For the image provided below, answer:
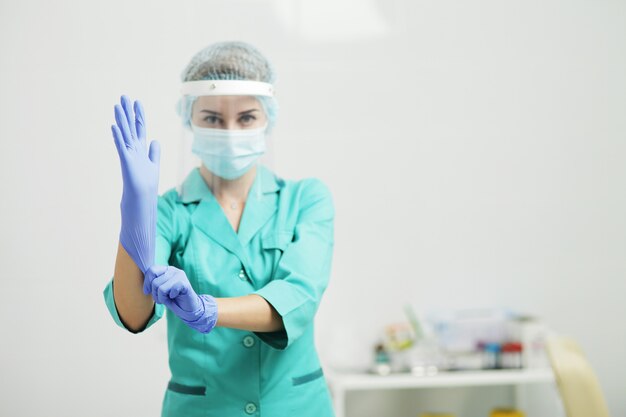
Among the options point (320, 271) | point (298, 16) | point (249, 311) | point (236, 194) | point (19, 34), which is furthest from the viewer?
point (298, 16)

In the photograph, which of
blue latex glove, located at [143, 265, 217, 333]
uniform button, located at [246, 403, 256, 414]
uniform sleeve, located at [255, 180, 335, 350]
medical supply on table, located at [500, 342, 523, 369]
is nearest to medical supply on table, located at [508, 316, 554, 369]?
medical supply on table, located at [500, 342, 523, 369]

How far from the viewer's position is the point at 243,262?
143cm

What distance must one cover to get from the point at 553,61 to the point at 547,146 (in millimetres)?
324

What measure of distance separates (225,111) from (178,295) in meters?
0.45

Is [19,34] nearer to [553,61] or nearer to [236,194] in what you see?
[236,194]

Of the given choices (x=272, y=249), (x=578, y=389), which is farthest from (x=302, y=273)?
(x=578, y=389)

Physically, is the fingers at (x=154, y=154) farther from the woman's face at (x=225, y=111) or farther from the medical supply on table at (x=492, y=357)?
the medical supply on table at (x=492, y=357)

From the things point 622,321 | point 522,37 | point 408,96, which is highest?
point 522,37

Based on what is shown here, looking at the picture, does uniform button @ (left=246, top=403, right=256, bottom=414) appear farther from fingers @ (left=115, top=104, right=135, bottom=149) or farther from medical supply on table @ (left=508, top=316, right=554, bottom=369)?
medical supply on table @ (left=508, top=316, right=554, bottom=369)

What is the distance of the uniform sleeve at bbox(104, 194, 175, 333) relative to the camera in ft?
4.27

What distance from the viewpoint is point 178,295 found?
1.16 m

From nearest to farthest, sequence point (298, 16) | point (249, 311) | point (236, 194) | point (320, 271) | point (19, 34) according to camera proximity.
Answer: point (249, 311), point (320, 271), point (236, 194), point (19, 34), point (298, 16)

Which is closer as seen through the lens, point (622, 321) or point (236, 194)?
point (236, 194)

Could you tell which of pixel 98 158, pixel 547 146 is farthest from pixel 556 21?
pixel 98 158
